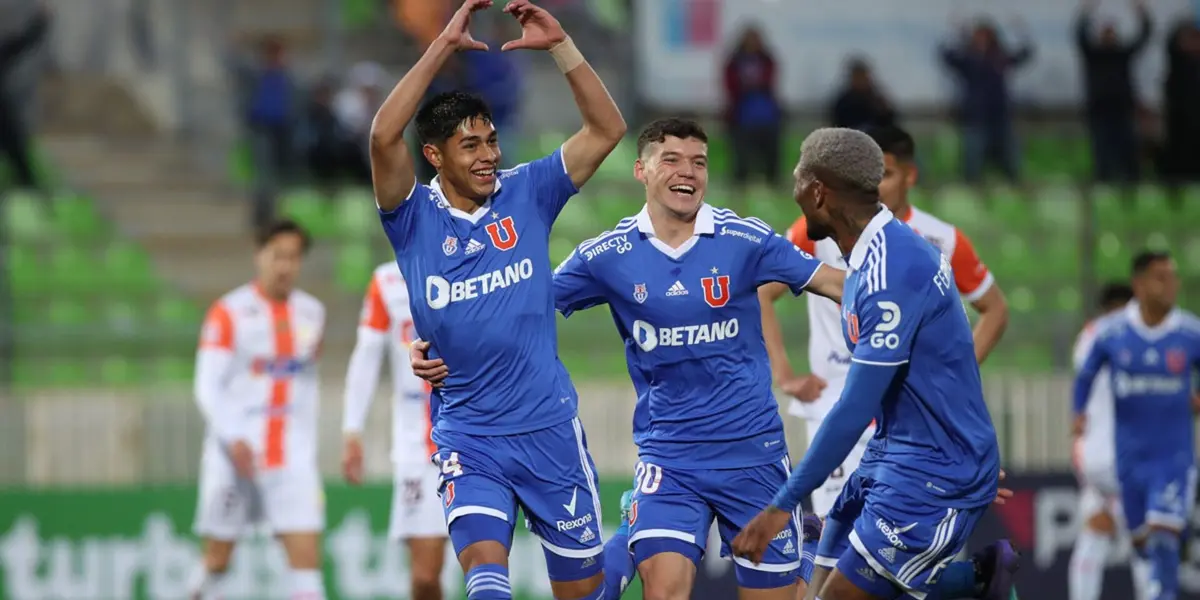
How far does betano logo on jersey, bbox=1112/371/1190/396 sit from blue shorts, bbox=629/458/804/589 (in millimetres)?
5772

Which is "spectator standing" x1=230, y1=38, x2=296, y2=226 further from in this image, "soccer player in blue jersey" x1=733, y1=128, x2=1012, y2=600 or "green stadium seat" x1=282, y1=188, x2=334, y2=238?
"soccer player in blue jersey" x1=733, y1=128, x2=1012, y2=600

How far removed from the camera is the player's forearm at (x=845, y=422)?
5.89 metres

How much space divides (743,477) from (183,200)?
1268 centimetres

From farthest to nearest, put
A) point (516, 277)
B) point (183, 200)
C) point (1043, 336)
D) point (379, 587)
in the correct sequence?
1. point (183, 200)
2. point (1043, 336)
3. point (379, 587)
4. point (516, 277)

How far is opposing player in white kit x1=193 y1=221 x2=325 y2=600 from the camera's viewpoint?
10.9 m

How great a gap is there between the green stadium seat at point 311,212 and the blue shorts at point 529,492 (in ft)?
33.9

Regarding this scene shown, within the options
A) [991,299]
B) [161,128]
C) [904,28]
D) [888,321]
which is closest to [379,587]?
[991,299]

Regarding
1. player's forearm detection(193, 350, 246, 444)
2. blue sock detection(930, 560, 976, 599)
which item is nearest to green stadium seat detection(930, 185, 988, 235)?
player's forearm detection(193, 350, 246, 444)

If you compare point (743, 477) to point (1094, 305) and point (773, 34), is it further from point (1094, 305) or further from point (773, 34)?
point (773, 34)

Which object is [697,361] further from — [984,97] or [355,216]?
[984,97]

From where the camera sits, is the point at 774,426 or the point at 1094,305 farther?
the point at 1094,305

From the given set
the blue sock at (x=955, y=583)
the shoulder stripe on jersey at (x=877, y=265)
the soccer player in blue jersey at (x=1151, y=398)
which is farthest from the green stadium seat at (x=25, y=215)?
the shoulder stripe on jersey at (x=877, y=265)

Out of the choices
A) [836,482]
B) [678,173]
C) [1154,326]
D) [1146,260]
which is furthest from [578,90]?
[1154,326]

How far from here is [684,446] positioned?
23.7ft
